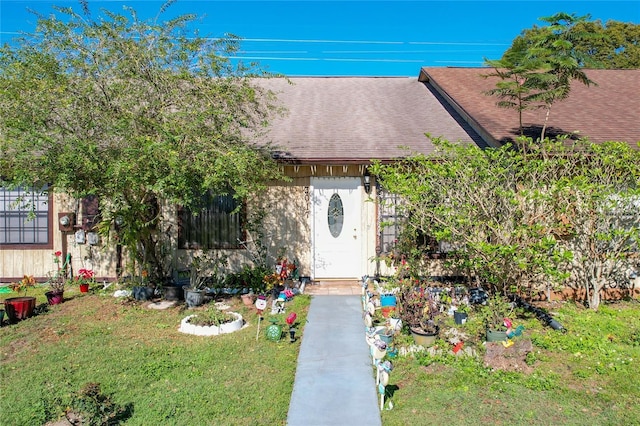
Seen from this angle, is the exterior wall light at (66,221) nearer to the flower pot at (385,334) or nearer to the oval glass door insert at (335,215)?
the oval glass door insert at (335,215)

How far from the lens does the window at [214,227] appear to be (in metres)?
9.94

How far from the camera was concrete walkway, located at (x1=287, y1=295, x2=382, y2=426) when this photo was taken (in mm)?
A: 4625

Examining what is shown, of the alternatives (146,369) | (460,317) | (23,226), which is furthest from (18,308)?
(460,317)

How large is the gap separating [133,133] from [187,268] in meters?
3.65

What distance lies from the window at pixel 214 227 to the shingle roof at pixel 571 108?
5719 millimetres

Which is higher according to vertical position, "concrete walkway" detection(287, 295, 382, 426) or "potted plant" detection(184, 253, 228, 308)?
"potted plant" detection(184, 253, 228, 308)

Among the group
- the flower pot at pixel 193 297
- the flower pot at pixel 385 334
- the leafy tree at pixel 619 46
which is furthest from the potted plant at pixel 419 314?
the leafy tree at pixel 619 46

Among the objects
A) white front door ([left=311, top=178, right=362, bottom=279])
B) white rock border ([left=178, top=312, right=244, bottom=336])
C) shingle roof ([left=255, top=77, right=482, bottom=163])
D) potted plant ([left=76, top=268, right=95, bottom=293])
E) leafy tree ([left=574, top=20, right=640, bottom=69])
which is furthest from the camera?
leafy tree ([left=574, top=20, right=640, bottom=69])

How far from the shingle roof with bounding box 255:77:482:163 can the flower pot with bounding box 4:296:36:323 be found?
17.1ft

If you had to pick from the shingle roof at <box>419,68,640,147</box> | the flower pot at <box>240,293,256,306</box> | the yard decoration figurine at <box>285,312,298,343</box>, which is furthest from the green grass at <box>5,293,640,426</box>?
the shingle roof at <box>419,68,640,147</box>

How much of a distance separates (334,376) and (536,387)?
2288mm

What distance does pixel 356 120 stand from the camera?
37.1 ft

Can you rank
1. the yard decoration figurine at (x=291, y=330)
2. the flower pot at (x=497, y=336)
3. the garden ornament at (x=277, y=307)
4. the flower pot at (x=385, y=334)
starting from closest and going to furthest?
the flower pot at (x=385, y=334) → the flower pot at (x=497, y=336) → the yard decoration figurine at (x=291, y=330) → the garden ornament at (x=277, y=307)

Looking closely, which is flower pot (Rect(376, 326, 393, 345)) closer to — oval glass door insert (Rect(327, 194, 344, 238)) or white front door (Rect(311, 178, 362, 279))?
white front door (Rect(311, 178, 362, 279))
